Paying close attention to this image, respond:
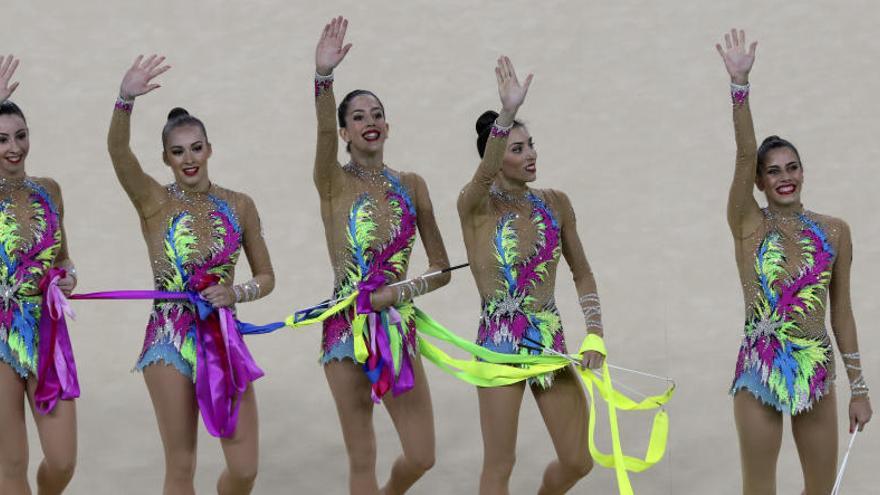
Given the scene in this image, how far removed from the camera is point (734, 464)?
7434mm

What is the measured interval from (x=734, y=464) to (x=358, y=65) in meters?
3.85

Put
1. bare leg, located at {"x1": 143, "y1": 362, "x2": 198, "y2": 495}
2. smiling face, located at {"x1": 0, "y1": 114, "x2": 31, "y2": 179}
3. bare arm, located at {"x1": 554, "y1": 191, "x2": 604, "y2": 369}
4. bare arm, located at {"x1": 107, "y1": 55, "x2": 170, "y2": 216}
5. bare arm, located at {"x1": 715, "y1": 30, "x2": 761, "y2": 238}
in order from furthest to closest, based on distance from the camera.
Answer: bare arm, located at {"x1": 554, "y1": 191, "x2": 604, "y2": 369} < smiling face, located at {"x1": 0, "y1": 114, "x2": 31, "y2": 179} < bare leg, located at {"x1": 143, "y1": 362, "x2": 198, "y2": 495} < bare arm, located at {"x1": 107, "y1": 55, "x2": 170, "y2": 216} < bare arm, located at {"x1": 715, "y1": 30, "x2": 761, "y2": 238}

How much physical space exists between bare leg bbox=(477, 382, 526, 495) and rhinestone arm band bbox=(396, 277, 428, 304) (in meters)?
0.42

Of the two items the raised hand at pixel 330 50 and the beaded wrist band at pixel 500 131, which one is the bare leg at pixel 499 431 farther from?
the raised hand at pixel 330 50

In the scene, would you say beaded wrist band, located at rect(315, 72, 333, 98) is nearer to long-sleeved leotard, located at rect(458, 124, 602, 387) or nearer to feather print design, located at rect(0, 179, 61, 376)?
long-sleeved leotard, located at rect(458, 124, 602, 387)

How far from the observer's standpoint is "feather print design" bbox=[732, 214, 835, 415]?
5.75 m

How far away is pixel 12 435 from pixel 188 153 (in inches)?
46.3

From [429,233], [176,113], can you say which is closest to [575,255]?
[429,233]

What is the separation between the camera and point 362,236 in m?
6.05

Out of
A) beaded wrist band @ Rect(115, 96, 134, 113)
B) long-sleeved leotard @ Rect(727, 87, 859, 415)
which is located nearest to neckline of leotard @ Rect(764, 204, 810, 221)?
long-sleeved leotard @ Rect(727, 87, 859, 415)

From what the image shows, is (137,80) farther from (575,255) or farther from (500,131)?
(575,255)

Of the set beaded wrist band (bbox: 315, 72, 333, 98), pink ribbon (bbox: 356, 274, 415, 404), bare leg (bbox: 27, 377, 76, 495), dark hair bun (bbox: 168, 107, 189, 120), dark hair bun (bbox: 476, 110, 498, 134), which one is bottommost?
bare leg (bbox: 27, 377, 76, 495)

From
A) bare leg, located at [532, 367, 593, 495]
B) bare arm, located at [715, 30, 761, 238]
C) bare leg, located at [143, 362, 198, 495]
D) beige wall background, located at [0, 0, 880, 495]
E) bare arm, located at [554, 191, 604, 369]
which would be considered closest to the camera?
Answer: bare arm, located at [715, 30, 761, 238]

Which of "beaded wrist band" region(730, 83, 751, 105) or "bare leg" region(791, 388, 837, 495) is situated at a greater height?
"beaded wrist band" region(730, 83, 751, 105)
